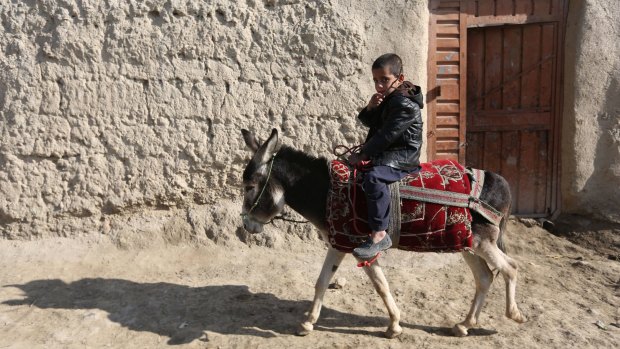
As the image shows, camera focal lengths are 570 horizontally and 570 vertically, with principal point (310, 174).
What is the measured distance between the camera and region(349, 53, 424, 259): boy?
343 cm

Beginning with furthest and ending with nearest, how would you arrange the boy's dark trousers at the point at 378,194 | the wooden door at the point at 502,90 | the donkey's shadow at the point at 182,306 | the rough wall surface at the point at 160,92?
the wooden door at the point at 502,90 → the rough wall surface at the point at 160,92 → the donkey's shadow at the point at 182,306 → the boy's dark trousers at the point at 378,194

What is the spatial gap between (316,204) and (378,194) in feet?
1.63

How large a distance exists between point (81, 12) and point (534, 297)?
442cm

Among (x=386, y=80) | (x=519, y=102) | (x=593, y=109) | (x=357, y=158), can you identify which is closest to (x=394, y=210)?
(x=357, y=158)

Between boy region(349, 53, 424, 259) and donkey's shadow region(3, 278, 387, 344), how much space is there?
0.89 meters

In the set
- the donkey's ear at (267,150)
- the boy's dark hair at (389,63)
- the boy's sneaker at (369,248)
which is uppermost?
the boy's dark hair at (389,63)

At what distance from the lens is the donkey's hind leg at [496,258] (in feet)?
12.0

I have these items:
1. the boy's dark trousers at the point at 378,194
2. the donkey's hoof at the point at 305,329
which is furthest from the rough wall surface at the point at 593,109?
the donkey's hoof at the point at 305,329

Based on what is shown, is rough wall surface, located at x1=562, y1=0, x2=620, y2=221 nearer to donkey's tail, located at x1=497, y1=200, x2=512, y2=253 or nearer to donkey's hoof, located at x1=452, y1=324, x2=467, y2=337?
donkey's tail, located at x1=497, y1=200, x2=512, y2=253

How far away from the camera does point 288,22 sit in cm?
500

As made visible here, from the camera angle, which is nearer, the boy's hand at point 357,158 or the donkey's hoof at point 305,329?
the boy's hand at point 357,158

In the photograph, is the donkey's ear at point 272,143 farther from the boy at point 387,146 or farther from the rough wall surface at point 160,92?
the rough wall surface at point 160,92

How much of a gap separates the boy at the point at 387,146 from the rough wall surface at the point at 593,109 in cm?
245

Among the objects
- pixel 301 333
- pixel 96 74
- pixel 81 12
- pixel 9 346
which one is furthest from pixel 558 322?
pixel 81 12
